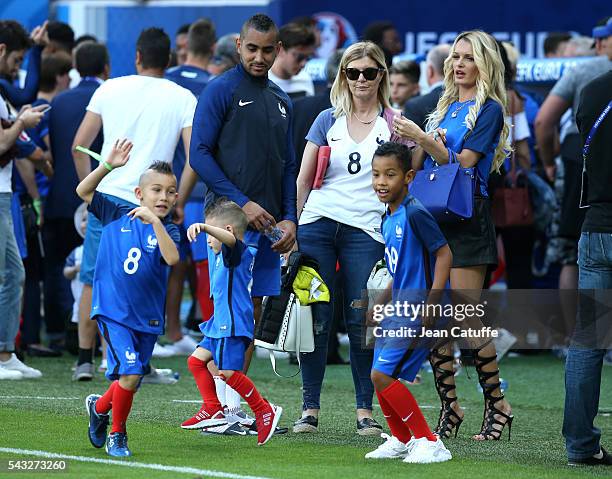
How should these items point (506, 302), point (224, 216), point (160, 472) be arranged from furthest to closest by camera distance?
point (506, 302) → point (224, 216) → point (160, 472)

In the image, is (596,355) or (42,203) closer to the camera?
(596,355)

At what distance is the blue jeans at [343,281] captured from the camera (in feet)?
26.5

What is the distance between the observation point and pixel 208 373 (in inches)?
303

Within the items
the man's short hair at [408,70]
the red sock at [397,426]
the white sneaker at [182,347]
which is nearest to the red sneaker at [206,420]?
the red sock at [397,426]

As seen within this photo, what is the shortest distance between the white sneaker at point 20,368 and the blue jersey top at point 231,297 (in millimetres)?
3182

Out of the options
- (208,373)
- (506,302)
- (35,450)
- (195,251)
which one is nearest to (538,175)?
(506,302)

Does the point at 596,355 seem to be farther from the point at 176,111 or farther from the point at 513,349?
the point at 513,349

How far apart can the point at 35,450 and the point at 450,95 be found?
9.90ft

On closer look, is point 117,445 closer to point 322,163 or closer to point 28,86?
point 322,163

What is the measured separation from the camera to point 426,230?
6.82m

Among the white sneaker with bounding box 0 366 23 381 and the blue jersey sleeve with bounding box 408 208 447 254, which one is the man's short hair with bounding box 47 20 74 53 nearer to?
the white sneaker with bounding box 0 366 23 381

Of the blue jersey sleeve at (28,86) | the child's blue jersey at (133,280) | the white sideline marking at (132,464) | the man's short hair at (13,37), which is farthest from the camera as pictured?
the blue jersey sleeve at (28,86)

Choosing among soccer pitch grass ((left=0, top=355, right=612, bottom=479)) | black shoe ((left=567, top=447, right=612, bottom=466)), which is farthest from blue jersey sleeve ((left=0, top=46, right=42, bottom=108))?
black shoe ((left=567, top=447, right=612, bottom=466))

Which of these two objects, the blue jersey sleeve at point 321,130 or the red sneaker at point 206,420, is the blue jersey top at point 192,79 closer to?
the blue jersey sleeve at point 321,130
